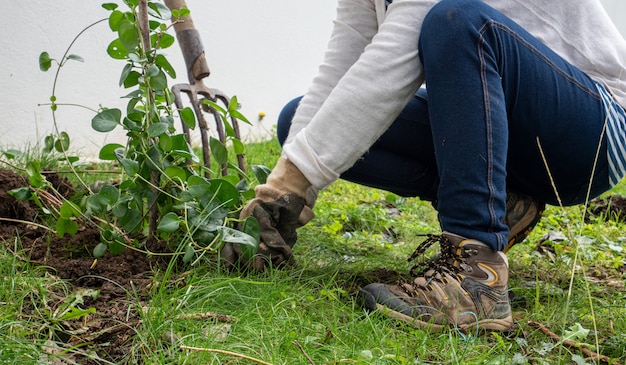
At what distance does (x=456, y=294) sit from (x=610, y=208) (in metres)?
2.00

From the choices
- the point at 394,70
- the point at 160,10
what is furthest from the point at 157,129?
the point at 394,70

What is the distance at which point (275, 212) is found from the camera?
163cm

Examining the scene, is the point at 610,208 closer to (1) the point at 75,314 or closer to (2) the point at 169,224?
(2) the point at 169,224

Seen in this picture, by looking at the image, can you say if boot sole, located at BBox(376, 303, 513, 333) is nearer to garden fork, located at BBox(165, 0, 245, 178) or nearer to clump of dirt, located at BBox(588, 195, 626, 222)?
garden fork, located at BBox(165, 0, 245, 178)

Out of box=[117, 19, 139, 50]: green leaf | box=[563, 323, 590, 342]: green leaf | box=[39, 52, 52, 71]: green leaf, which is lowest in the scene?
box=[563, 323, 590, 342]: green leaf

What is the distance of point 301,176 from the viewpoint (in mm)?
1607

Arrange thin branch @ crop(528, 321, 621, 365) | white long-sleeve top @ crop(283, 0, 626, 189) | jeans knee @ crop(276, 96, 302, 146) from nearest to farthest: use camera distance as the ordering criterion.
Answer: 1. thin branch @ crop(528, 321, 621, 365)
2. white long-sleeve top @ crop(283, 0, 626, 189)
3. jeans knee @ crop(276, 96, 302, 146)

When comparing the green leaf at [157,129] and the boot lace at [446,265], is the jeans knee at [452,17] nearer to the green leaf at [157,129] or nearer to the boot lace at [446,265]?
the boot lace at [446,265]

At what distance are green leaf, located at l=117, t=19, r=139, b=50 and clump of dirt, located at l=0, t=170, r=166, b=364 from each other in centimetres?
48

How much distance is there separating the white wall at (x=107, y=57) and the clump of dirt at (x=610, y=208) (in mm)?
2422

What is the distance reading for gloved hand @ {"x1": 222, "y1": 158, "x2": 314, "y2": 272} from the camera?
1615mm

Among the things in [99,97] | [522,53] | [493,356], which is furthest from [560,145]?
[99,97]

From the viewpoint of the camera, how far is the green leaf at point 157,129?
1.56 metres

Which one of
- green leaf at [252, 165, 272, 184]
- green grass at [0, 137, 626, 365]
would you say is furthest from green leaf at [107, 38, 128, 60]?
green grass at [0, 137, 626, 365]
